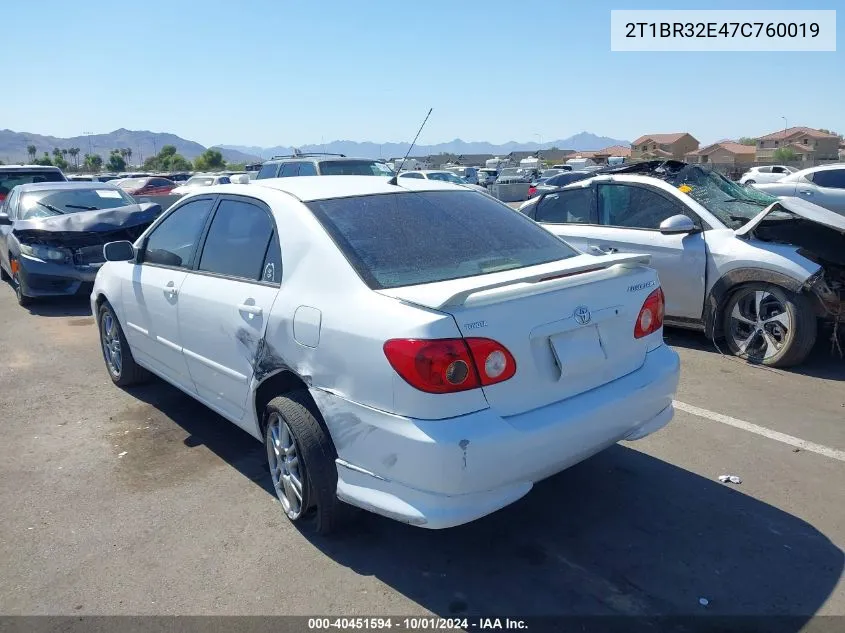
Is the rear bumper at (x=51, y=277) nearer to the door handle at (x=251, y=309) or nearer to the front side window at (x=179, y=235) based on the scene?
the front side window at (x=179, y=235)

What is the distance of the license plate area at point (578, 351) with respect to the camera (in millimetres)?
3111

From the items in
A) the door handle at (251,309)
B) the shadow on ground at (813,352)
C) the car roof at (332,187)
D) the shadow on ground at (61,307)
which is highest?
the car roof at (332,187)

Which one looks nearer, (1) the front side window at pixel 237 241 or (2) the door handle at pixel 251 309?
(2) the door handle at pixel 251 309

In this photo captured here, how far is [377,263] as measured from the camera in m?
3.36

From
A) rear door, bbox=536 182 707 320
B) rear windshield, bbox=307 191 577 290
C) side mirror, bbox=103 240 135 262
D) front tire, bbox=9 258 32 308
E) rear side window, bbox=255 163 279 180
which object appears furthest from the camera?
rear side window, bbox=255 163 279 180

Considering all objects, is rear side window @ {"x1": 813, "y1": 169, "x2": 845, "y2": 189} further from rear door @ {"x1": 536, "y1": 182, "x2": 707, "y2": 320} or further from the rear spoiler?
the rear spoiler

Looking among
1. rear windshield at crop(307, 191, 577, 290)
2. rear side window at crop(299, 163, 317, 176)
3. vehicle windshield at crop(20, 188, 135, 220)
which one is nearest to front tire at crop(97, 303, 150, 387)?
rear windshield at crop(307, 191, 577, 290)

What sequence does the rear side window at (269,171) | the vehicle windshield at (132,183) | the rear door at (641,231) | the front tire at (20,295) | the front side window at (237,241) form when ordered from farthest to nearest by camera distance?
the vehicle windshield at (132,183), the rear side window at (269,171), the front tire at (20,295), the rear door at (641,231), the front side window at (237,241)

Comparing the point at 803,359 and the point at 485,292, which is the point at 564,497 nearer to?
the point at 485,292

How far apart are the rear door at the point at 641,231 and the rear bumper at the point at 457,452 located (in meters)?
3.01

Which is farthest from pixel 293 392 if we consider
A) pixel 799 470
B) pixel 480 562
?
pixel 799 470

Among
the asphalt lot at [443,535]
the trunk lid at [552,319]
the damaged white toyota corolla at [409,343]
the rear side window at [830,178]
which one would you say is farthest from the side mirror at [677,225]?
the rear side window at [830,178]

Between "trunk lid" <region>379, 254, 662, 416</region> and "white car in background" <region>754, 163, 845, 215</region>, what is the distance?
1564 cm

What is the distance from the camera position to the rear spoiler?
289 cm
